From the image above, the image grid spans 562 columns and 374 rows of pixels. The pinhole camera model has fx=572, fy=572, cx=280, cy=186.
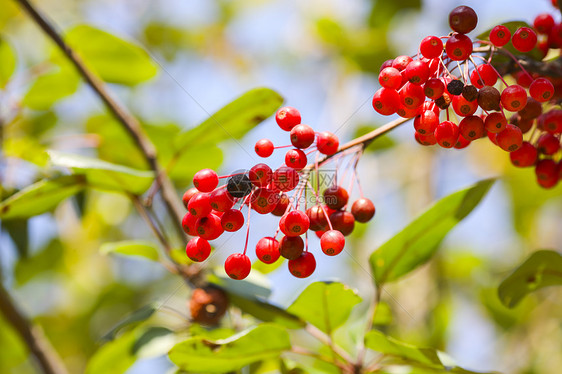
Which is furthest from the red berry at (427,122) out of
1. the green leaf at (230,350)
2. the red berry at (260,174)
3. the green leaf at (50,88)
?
the green leaf at (50,88)

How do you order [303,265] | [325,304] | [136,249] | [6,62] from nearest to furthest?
[303,265] < [325,304] < [136,249] < [6,62]

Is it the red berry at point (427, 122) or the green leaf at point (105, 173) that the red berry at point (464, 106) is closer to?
the red berry at point (427, 122)

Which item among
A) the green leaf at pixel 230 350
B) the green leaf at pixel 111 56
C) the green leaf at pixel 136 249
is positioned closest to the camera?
the green leaf at pixel 230 350

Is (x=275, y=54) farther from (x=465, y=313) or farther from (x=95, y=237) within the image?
(x=465, y=313)

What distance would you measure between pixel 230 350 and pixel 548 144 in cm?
98

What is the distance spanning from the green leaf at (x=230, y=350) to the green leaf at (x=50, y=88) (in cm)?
145

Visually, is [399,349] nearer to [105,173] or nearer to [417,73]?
[417,73]

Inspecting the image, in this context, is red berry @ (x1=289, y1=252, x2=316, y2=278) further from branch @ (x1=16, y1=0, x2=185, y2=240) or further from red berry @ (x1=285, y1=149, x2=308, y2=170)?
branch @ (x1=16, y1=0, x2=185, y2=240)

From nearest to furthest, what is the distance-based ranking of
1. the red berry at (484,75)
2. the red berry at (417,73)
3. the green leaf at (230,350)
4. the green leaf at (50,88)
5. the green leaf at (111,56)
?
the red berry at (417,73), the red berry at (484,75), the green leaf at (230,350), the green leaf at (111,56), the green leaf at (50,88)

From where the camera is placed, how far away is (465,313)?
11.2 feet

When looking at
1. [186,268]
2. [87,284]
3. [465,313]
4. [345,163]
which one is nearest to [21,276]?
[87,284]

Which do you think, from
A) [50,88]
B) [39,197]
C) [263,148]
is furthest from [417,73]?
[50,88]

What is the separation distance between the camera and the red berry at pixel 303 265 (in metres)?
1.23

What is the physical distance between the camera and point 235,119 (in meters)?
1.60
